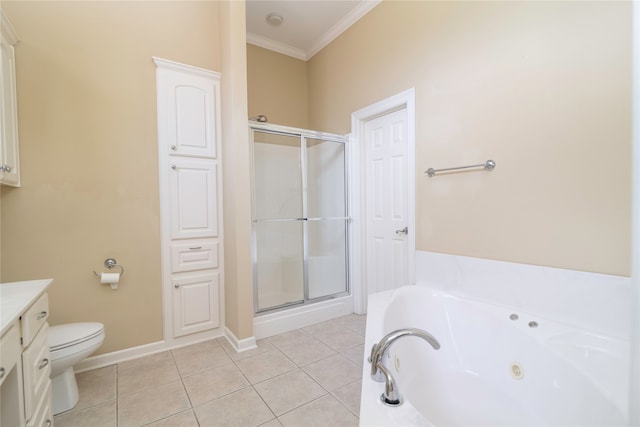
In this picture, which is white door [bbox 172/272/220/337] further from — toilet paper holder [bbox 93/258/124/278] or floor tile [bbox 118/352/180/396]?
toilet paper holder [bbox 93/258/124/278]

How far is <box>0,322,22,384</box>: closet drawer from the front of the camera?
94 centimetres

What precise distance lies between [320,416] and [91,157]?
7.48 feet

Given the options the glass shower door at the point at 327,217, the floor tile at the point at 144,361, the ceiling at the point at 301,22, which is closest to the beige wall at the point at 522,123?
the ceiling at the point at 301,22

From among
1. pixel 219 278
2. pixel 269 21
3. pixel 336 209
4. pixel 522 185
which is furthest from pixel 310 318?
pixel 269 21

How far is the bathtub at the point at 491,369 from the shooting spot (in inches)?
44.0

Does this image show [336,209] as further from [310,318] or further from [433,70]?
[433,70]

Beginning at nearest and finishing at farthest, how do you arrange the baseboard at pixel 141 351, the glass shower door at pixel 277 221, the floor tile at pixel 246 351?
the baseboard at pixel 141 351
the floor tile at pixel 246 351
the glass shower door at pixel 277 221

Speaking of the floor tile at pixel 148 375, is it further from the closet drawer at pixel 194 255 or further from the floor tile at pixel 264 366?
the closet drawer at pixel 194 255

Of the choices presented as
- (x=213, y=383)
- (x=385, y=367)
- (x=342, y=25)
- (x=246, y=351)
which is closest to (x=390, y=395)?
(x=385, y=367)

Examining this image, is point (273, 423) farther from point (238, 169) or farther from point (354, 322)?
point (238, 169)

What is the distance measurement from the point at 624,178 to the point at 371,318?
142cm

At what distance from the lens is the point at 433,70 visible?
7.14 feet

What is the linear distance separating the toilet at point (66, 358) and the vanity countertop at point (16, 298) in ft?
1.34

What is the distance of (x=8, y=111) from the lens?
5.54ft
